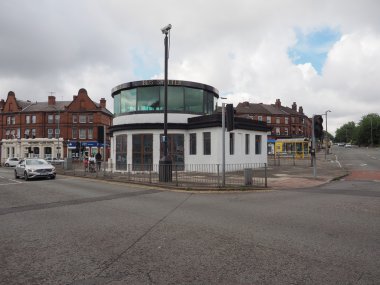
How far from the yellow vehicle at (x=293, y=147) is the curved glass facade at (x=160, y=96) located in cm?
2503

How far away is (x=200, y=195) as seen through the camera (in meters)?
11.6

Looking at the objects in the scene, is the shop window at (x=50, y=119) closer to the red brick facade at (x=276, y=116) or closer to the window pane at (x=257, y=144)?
the red brick facade at (x=276, y=116)

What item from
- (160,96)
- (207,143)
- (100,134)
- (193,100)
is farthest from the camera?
(193,100)

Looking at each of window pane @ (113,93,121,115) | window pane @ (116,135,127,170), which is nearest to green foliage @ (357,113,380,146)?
window pane @ (113,93,121,115)

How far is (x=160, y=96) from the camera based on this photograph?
23.4 meters

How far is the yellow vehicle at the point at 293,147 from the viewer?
152ft

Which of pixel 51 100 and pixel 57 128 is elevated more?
pixel 51 100

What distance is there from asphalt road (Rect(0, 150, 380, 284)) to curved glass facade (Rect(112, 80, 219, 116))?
14.8 m

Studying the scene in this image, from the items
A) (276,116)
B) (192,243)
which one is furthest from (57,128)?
(192,243)

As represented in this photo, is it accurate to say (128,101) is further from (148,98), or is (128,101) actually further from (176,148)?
(176,148)

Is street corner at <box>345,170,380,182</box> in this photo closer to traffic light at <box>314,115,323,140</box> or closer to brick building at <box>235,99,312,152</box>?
traffic light at <box>314,115,323,140</box>

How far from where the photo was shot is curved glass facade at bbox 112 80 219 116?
2342 cm

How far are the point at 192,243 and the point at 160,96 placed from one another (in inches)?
751

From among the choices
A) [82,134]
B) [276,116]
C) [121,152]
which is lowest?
[121,152]
